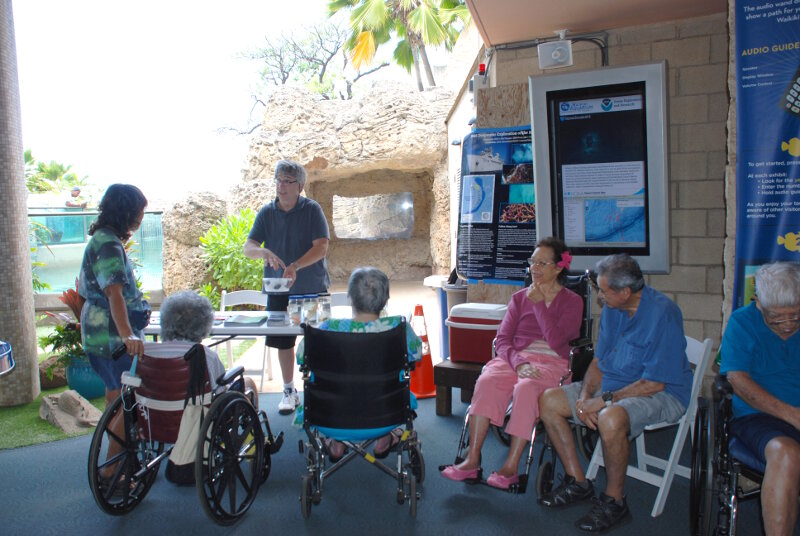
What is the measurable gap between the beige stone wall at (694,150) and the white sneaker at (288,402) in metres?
2.54

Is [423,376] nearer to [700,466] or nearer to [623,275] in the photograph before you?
[623,275]

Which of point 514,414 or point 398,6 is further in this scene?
point 398,6

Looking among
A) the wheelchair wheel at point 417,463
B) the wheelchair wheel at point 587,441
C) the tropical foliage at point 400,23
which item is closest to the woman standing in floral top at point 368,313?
the wheelchair wheel at point 417,463

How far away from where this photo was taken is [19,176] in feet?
15.4

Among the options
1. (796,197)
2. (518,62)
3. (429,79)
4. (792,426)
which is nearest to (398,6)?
(429,79)

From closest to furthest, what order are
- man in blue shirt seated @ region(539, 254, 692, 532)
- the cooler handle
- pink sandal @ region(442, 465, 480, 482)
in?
1. man in blue shirt seated @ region(539, 254, 692, 532)
2. pink sandal @ region(442, 465, 480, 482)
3. the cooler handle

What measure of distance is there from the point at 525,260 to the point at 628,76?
135 cm

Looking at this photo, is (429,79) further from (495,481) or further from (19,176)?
(495,481)

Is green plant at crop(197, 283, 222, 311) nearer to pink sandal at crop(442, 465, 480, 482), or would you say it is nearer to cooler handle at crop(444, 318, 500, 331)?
cooler handle at crop(444, 318, 500, 331)

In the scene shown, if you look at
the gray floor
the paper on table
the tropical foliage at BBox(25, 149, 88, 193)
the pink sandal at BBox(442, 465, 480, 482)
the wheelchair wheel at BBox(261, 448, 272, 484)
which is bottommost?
the gray floor

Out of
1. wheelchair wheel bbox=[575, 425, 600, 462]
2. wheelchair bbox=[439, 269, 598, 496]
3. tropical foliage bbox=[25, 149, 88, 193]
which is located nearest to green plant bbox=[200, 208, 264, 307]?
wheelchair bbox=[439, 269, 598, 496]

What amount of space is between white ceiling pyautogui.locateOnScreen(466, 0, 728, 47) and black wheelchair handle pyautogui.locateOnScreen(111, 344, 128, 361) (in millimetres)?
2677

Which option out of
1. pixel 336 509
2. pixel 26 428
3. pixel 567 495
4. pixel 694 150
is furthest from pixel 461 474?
pixel 26 428

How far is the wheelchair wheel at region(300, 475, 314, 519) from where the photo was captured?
259cm
